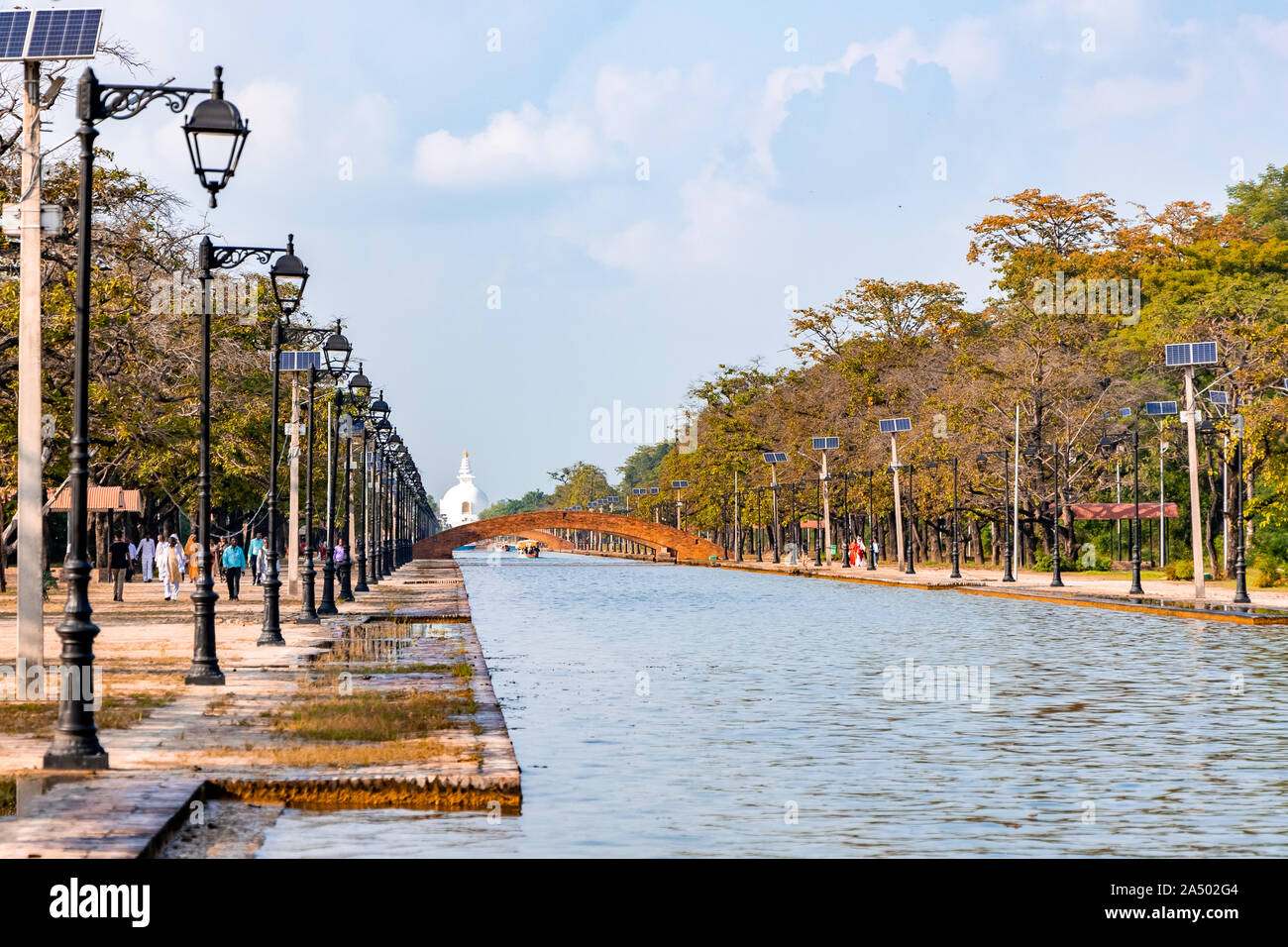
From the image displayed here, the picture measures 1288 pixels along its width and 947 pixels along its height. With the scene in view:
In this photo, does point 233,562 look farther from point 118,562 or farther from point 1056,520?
point 1056,520

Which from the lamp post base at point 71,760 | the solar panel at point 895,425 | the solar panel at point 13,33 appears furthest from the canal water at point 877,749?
the solar panel at point 895,425

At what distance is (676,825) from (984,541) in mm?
101731

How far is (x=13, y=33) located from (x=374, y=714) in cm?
936

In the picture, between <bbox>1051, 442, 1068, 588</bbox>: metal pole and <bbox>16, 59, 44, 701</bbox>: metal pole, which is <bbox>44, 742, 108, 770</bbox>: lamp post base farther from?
<bbox>1051, 442, 1068, 588</bbox>: metal pole

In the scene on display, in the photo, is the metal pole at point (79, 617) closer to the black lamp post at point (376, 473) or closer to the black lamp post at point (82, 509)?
the black lamp post at point (82, 509)

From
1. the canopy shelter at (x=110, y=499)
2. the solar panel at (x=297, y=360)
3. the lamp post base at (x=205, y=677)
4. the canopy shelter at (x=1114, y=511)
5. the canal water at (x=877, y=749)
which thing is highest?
the solar panel at (x=297, y=360)

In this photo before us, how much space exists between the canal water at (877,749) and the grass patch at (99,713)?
12.1 ft

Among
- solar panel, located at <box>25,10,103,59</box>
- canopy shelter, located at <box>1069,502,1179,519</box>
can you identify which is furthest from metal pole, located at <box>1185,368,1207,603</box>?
canopy shelter, located at <box>1069,502,1179,519</box>

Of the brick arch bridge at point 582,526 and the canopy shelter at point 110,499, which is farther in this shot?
the brick arch bridge at point 582,526

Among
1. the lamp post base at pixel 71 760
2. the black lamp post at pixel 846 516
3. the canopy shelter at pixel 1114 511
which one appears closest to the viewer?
the lamp post base at pixel 71 760

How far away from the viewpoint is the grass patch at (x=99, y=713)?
15.4 metres

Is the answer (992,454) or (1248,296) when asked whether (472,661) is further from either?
(1248,296)

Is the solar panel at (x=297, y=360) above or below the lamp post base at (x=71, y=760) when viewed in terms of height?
above

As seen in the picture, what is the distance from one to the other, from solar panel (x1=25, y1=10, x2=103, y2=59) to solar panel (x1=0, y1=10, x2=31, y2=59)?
101 millimetres
